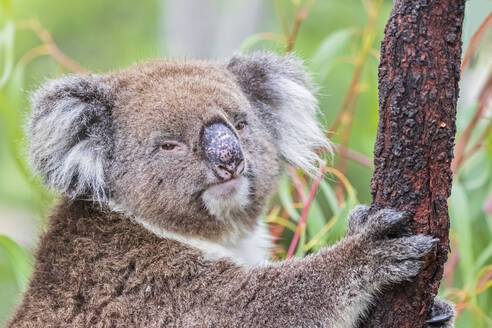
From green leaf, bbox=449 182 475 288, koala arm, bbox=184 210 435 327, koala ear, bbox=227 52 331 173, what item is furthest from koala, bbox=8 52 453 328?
green leaf, bbox=449 182 475 288

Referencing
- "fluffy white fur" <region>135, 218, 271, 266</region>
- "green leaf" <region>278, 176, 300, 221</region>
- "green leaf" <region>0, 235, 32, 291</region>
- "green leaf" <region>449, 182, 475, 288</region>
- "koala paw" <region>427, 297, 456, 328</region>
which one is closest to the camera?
"koala paw" <region>427, 297, 456, 328</region>

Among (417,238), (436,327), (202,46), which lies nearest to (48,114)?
(417,238)

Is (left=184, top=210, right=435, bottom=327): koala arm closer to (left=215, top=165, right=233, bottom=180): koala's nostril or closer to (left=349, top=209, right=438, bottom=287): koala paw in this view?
(left=349, top=209, right=438, bottom=287): koala paw

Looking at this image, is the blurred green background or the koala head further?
the blurred green background

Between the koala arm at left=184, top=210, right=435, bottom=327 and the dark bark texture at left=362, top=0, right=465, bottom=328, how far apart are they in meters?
0.07

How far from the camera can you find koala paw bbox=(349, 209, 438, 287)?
2.19 m

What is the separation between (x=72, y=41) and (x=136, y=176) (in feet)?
25.0

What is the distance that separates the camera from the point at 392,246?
2.29 meters

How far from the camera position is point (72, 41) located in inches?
394

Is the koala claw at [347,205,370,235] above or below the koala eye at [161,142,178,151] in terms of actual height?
below

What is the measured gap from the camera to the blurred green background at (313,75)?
339cm

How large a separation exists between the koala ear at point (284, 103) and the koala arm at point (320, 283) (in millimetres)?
918

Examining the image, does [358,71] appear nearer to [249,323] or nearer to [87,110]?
[87,110]

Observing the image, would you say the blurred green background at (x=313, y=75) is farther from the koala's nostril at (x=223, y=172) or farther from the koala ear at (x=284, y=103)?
the koala's nostril at (x=223, y=172)
